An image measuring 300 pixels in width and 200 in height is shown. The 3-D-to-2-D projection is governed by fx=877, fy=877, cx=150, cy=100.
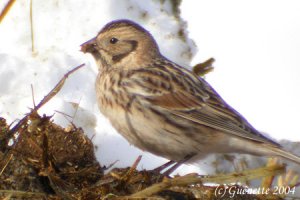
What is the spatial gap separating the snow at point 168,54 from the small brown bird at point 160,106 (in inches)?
17.5

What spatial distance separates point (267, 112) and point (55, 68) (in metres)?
1.91

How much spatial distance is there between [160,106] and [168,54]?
61.3 inches

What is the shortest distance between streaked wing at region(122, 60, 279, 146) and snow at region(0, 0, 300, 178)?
1.62 feet

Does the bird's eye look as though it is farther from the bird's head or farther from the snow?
the snow

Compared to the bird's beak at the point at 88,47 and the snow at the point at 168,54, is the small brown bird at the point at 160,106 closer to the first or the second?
the bird's beak at the point at 88,47

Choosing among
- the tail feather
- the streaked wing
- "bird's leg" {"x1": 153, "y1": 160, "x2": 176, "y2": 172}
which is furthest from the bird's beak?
the tail feather

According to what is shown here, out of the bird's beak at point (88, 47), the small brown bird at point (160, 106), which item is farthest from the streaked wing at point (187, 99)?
the bird's beak at point (88, 47)

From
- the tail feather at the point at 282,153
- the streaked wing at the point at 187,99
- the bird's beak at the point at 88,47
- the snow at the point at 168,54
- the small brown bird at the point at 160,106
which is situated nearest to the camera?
the small brown bird at the point at 160,106

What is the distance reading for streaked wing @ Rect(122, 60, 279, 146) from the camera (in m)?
6.58

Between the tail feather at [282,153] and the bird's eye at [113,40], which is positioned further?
the bird's eye at [113,40]

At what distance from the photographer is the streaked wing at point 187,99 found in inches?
259

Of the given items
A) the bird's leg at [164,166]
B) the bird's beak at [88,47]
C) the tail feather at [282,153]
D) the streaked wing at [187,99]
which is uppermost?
the bird's beak at [88,47]

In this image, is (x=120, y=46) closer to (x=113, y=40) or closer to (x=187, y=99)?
(x=113, y=40)

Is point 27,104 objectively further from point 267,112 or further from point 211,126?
point 267,112
